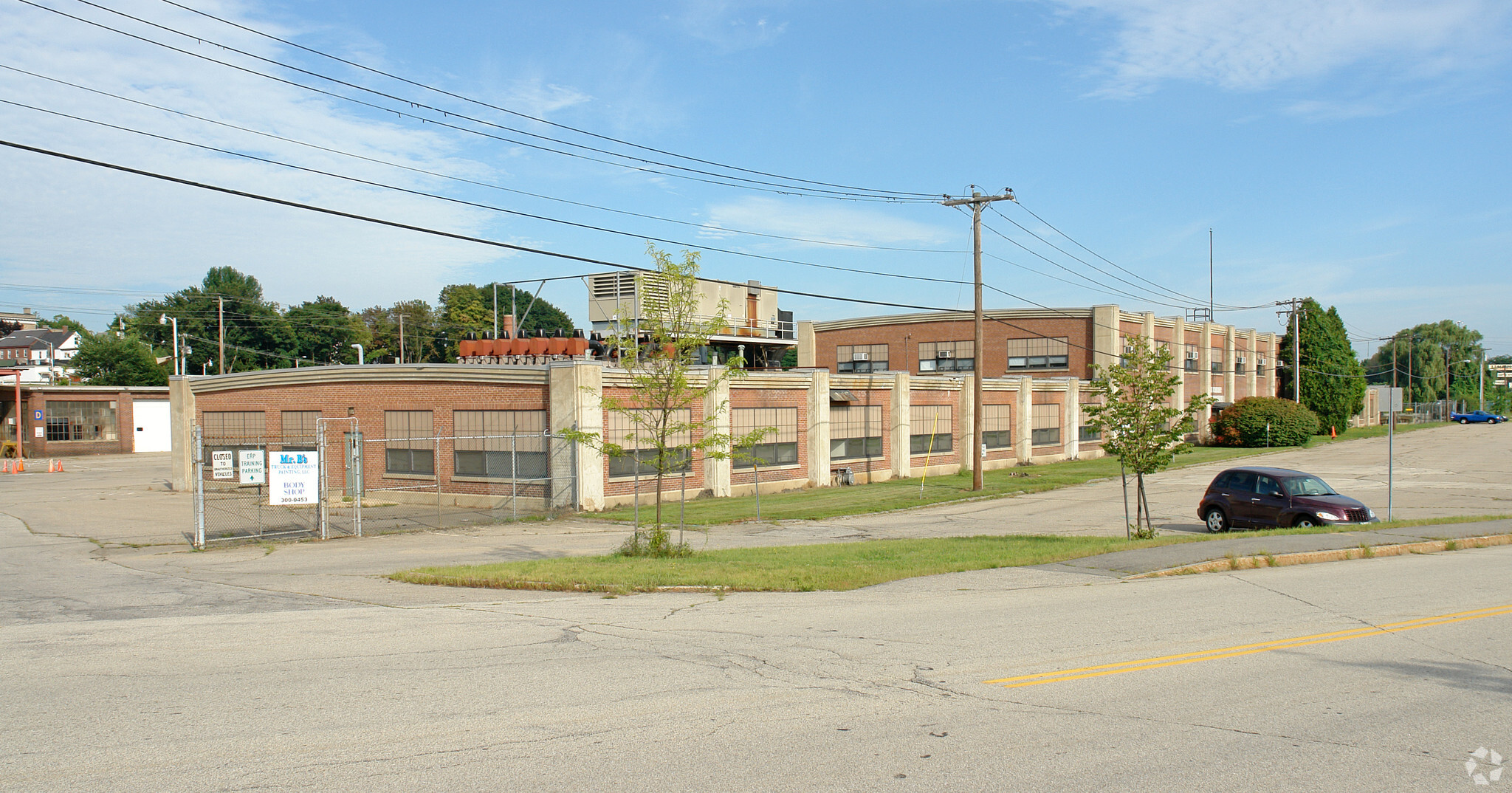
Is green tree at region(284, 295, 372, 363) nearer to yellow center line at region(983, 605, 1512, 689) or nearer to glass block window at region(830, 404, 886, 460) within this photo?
glass block window at region(830, 404, 886, 460)

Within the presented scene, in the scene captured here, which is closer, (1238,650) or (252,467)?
(1238,650)

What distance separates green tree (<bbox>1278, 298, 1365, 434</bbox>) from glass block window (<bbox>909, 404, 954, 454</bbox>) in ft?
158

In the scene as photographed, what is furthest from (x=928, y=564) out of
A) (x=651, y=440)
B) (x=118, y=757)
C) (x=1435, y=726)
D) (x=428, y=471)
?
(x=428, y=471)

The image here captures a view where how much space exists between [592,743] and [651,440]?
417 inches

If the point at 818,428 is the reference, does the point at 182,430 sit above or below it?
above

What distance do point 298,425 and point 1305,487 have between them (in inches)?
1285

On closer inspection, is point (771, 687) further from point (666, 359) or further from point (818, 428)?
point (818, 428)

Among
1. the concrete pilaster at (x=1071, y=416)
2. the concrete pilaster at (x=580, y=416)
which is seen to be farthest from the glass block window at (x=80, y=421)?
the concrete pilaster at (x=1071, y=416)

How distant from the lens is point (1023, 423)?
4894cm

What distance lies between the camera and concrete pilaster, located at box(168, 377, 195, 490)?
121 ft

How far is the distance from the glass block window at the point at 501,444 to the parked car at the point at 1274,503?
18977 millimetres

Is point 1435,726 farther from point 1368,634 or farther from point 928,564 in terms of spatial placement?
point 928,564

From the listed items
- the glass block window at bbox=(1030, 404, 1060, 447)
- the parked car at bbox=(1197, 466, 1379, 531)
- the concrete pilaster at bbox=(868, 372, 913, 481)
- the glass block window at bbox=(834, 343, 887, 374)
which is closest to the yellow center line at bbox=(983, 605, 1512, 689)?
the parked car at bbox=(1197, 466, 1379, 531)

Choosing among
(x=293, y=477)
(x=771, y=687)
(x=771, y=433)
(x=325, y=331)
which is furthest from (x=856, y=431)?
(x=325, y=331)
